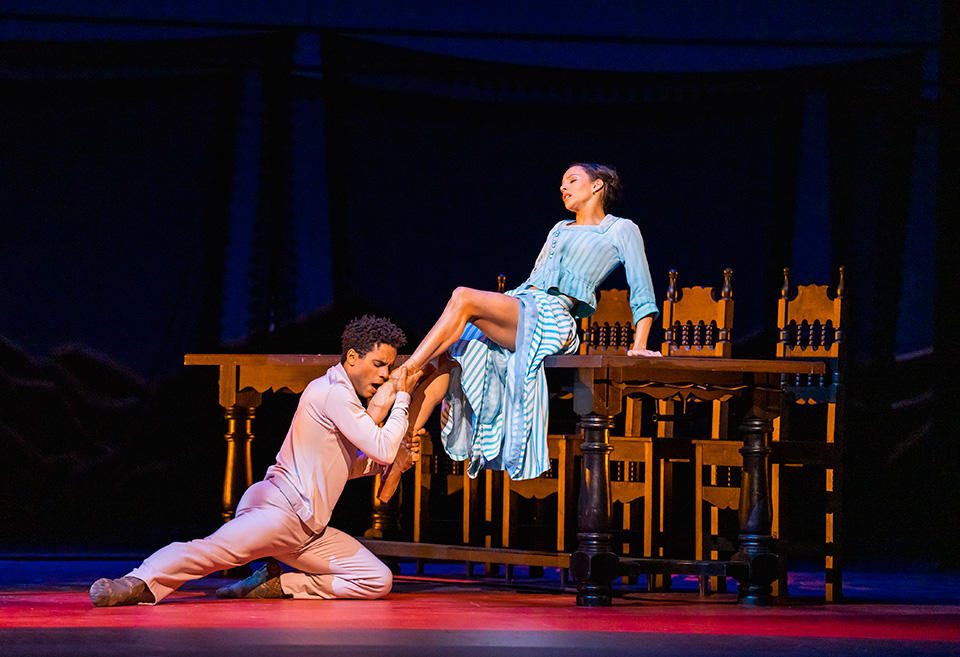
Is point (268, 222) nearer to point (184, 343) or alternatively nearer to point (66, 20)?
point (184, 343)

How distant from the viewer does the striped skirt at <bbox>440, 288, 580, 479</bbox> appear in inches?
209

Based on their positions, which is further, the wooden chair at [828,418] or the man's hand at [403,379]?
the wooden chair at [828,418]

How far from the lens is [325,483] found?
5.11 m

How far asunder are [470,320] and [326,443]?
2.27 ft

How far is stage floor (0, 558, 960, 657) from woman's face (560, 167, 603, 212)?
152 centimetres

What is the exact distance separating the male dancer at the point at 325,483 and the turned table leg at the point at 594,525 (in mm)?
662

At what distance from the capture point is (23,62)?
7750 mm

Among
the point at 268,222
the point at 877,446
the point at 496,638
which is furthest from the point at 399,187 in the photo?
the point at 496,638

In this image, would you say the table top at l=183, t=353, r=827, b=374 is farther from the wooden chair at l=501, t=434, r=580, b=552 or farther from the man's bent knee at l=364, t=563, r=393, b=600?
the man's bent knee at l=364, t=563, r=393, b=600

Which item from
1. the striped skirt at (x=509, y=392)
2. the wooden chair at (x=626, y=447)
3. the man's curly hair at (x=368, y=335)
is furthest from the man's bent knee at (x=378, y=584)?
the wooden chair at (x=626, y=447)

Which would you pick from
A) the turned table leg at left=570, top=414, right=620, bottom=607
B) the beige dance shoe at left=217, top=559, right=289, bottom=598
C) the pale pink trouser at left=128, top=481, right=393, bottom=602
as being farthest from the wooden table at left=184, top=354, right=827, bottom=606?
the beige dance shoe at left=217, top=559, right=289, bottom=598

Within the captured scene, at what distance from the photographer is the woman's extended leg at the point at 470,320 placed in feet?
16.9

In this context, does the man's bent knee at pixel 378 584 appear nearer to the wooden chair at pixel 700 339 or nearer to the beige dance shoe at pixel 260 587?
the beige dance shoe at pixel 260 587

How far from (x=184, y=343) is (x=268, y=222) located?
2.60 ft
